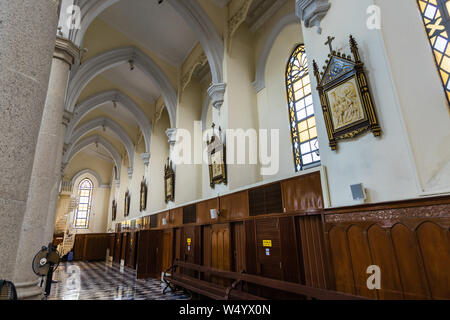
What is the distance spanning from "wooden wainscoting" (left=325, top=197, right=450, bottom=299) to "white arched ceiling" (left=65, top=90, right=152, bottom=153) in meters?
11.6

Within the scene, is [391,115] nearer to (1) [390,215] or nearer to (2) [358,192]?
(2) [358,192]

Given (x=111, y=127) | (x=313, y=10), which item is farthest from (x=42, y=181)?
(x=111, y=127)

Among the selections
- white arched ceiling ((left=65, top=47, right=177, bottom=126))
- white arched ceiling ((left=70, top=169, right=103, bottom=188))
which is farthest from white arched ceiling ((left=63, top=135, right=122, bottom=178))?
white arched ceiling ((left=65, top=47, right=177, bottom=126))

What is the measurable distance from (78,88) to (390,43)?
10.4 m

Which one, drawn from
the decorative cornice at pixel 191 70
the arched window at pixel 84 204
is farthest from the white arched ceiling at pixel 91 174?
the decorative cornice at pixel 191 70

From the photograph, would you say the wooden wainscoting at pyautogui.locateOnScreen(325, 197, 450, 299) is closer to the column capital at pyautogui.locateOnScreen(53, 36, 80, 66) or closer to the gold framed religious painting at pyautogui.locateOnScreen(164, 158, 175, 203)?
the column capital at pyautogui.locateOnScreen(53, 36, 80, 66)

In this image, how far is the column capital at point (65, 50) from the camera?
4.82 m

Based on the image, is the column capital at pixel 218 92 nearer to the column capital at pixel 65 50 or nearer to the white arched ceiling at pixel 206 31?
the white arched ceiling at pixel 206 31

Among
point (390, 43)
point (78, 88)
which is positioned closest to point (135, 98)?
point (78, 88)

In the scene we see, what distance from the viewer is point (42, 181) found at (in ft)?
12.8

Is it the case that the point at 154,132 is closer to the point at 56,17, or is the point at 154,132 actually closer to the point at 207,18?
the point at 207,18

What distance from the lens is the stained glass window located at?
3236 millimetres

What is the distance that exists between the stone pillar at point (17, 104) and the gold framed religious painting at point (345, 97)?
12.0ft
